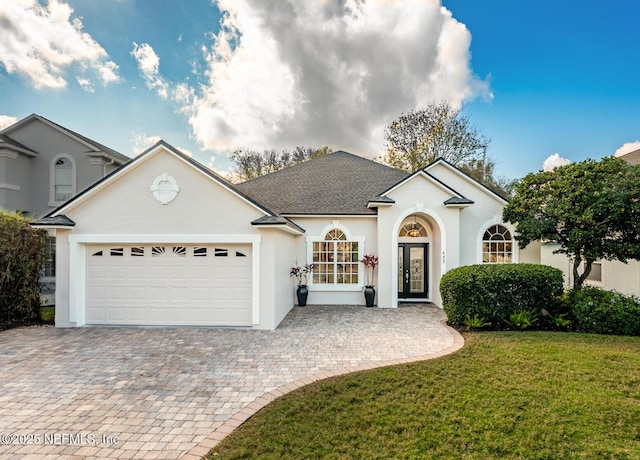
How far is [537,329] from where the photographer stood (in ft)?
28.3

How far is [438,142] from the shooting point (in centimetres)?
2498

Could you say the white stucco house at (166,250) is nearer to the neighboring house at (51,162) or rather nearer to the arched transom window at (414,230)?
the arched transom window at (414,230)

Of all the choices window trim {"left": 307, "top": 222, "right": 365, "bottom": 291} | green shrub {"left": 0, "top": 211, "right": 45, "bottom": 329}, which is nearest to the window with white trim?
window trim {"left": 307, "top": 222, "right": 365, "bottom": 291}

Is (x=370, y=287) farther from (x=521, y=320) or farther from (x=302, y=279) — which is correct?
(x=521, y=320)

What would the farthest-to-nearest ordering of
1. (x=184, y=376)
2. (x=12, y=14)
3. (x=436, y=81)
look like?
(x=436, y=81) < (x=12, y=14) < (x=184, y=376)

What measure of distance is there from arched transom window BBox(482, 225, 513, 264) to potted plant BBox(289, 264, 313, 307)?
7809mm

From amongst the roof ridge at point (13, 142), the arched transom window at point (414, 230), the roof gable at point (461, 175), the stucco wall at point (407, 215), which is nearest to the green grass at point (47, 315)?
the roof ridge at point (13, 142)

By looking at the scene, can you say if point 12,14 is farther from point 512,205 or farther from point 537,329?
point 537,329

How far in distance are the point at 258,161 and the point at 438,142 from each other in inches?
772

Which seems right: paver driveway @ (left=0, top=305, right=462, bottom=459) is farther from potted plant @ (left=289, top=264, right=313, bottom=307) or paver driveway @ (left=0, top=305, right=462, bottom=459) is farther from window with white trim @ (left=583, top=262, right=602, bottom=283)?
window with white trim @ (left=583, top=262, right=602, bottom=283)

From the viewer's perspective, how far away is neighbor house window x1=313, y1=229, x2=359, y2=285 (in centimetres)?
1271

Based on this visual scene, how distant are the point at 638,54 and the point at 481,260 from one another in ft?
42.6

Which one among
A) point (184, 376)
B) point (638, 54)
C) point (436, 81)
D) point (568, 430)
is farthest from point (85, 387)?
point (638, 54)

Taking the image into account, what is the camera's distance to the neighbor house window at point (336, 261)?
41.7 ft
